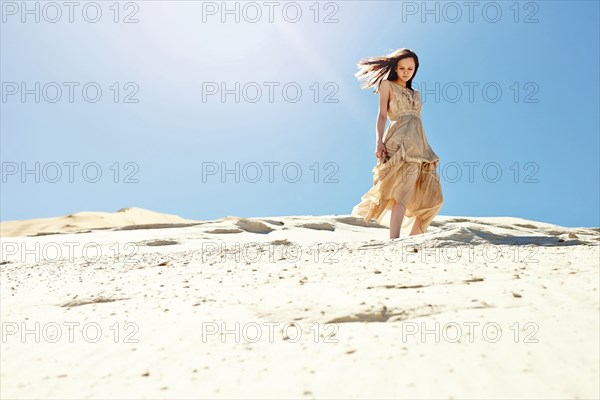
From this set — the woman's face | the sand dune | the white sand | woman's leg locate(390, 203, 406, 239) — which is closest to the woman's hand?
woman's leg locate(390, 203, 406, 239)

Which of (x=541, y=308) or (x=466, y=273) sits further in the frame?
(x=466, y=273)

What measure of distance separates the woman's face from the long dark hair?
0.04 meters

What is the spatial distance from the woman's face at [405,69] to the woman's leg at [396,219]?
1.52 m

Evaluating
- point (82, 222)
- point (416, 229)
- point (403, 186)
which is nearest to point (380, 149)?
point (403, 186)

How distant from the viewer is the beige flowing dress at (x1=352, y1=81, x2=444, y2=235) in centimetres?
584

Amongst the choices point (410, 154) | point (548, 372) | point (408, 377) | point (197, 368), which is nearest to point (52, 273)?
point (197, 368)

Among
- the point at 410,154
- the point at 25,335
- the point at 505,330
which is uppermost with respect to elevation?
the point at 410,154

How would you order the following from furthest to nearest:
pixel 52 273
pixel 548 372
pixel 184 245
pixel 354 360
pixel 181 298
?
pixel 184 245 < pixel 52 273 < pixel 181 298 < pixel 354 360 < pixel 548 372

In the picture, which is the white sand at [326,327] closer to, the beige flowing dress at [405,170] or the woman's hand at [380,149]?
the beige flowing dress at [405,170]

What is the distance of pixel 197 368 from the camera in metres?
2.34

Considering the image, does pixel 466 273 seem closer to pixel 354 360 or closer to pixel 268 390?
pixel 354 360

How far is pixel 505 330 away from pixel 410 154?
11.8 ft

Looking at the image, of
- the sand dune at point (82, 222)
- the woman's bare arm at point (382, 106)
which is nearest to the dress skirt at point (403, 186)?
the woman's bare arm at point (382, 106)

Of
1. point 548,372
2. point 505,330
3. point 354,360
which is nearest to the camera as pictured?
point 548,372
